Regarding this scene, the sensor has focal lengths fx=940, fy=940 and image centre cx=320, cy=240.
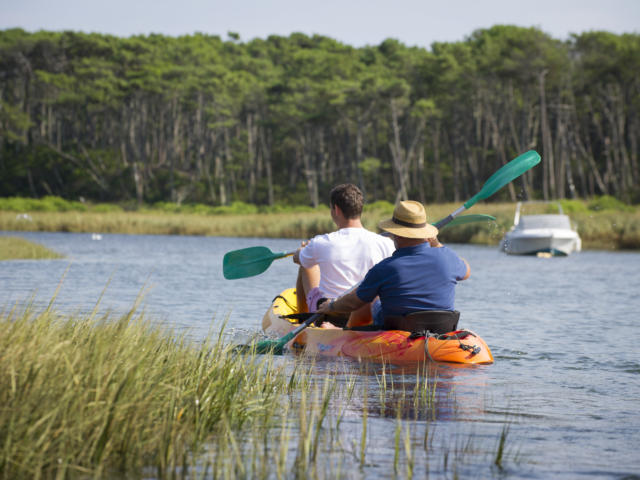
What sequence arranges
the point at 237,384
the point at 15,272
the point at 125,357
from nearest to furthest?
the point at 125,357 → the point at 237,384 → the point at 15,272

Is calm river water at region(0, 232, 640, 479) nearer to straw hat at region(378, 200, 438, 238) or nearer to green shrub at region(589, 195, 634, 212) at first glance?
straw hat at region(378, 200, 438, 238)

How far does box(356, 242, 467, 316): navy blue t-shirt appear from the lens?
7148 millimetres

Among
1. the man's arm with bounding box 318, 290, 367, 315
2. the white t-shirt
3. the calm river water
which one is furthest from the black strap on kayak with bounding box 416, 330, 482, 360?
the white t-shirt

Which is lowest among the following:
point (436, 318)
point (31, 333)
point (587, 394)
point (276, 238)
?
point (276, 238)

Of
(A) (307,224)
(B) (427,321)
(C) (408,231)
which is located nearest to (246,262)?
(B) (427,321)

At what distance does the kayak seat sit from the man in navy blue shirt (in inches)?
2.1

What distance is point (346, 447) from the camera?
4969mm

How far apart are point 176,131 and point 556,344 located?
57.0m

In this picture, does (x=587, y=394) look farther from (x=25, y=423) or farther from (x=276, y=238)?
(x=276, y=238)

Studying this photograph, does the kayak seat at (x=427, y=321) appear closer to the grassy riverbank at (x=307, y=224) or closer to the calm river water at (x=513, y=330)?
the calm river water at (x=513, y=330)

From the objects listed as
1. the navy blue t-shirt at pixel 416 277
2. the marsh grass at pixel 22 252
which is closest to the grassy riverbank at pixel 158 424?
the navy blue t-shirt at pixel 416 277

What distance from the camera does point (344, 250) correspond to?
8.06 metres

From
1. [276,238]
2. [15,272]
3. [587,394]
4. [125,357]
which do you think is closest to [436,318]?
[587,394]

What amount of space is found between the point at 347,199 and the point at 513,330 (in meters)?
4.84
